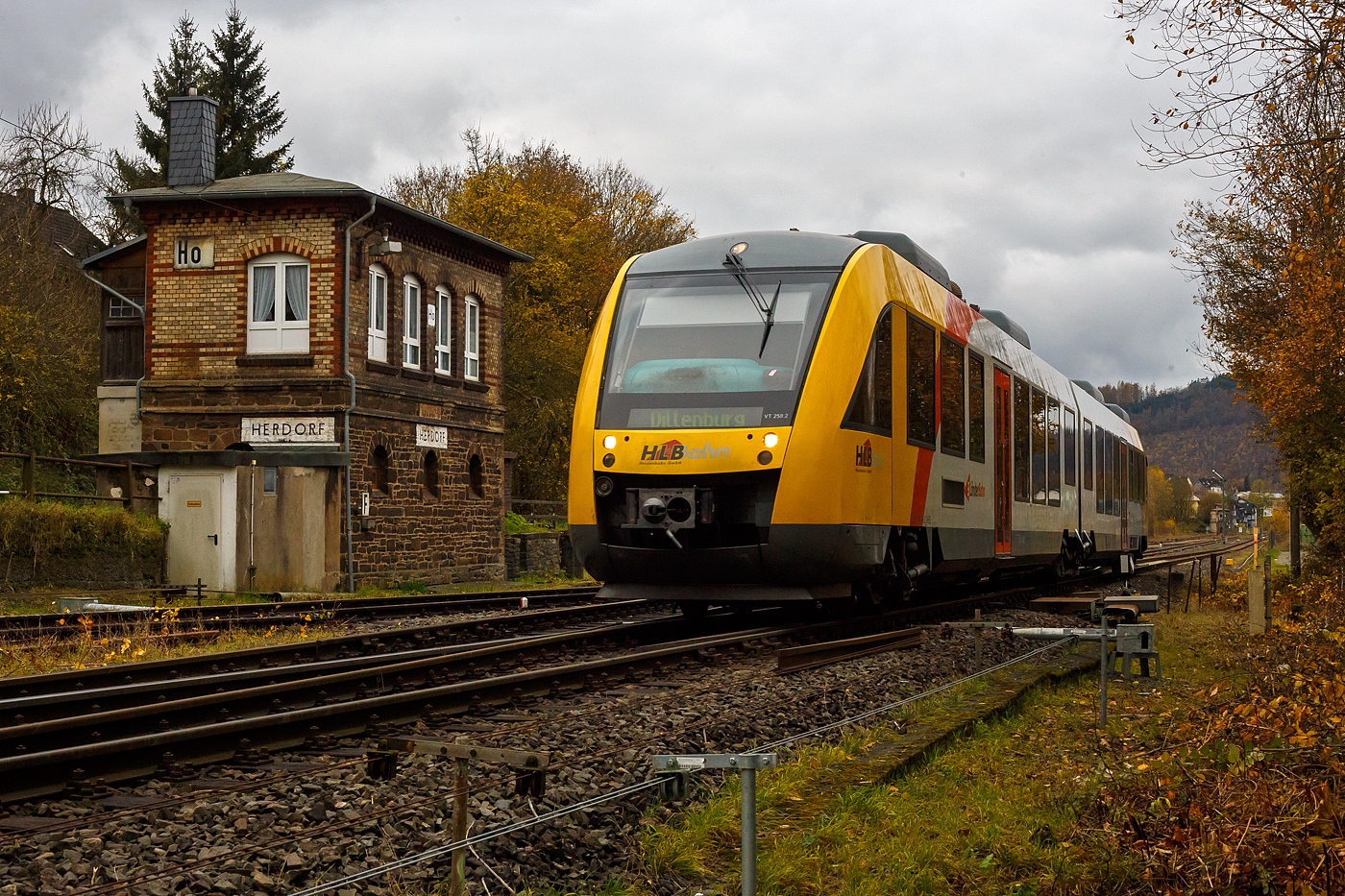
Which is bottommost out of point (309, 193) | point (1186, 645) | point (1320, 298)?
point (1186, 645)

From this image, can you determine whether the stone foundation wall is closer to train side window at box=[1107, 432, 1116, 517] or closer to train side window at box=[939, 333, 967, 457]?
train side window at box=[1107, 432, 1116, 517]

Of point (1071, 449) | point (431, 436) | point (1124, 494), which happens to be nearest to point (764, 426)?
point (1071, 449)

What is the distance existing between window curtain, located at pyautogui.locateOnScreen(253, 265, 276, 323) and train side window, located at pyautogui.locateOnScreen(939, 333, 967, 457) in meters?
14.8

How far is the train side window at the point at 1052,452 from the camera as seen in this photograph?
1841 centimetres

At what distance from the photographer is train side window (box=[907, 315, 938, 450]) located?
12180 millimetres

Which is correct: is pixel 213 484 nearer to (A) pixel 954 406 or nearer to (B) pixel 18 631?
(B) pixel 18 631

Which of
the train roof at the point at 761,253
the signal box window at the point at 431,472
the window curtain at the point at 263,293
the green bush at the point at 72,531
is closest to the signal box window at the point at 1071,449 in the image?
the train roof at the point at 761,253

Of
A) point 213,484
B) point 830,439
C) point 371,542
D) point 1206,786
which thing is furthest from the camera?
point 371,542

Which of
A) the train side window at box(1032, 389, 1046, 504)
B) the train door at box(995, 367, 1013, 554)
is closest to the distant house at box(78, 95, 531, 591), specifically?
the train side window at box(1032, 389, 1046, 504)

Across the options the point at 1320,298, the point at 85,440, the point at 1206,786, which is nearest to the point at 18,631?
the point at 1206,786

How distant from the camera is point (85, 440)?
1280 inches

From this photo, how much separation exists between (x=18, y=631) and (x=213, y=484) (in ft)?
33.6

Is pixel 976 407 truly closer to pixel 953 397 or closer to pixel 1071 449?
pixel 953 397

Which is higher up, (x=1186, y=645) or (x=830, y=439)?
(x=830, y=439)
